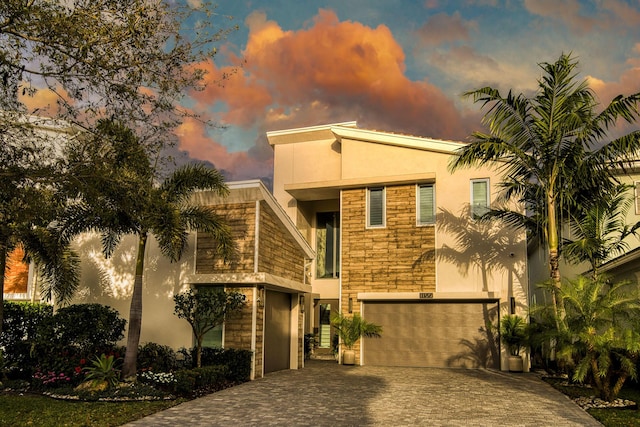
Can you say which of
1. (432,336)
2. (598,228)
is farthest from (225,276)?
(598,228)

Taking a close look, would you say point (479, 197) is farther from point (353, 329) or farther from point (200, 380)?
point (200, 380)

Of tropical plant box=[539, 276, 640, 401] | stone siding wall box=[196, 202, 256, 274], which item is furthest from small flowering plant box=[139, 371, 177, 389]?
tropical plant box=[539, 276, 640, 401]

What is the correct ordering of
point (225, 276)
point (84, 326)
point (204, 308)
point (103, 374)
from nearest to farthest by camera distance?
point (103, 374) → point (84, 326) → point (204, 308) → point (225, 276)

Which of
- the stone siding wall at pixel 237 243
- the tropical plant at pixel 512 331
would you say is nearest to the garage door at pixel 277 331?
the stone siding wall at pixel 237 243

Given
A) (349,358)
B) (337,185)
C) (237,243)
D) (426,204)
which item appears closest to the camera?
(237,243)

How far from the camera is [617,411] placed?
34.0 ft

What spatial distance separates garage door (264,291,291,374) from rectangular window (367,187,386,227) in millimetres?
4119

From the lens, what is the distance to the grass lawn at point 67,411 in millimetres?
9164

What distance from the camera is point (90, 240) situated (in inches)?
640

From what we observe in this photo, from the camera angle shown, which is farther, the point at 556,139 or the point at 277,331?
the point at 277,331

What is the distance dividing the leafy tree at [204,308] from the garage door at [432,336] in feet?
22.1

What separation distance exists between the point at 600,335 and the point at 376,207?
393 inches

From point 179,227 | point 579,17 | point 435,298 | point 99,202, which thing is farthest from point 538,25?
point 99,202

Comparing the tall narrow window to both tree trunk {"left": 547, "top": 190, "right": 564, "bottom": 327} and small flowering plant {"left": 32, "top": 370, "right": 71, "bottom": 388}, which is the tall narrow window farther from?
small flowering plant {"left": 32, "top": 370, "right": 71, "bottom": 388}
